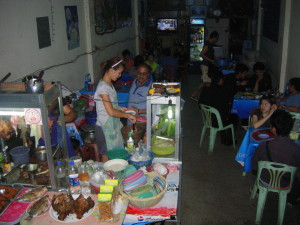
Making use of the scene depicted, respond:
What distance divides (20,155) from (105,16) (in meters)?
5.30

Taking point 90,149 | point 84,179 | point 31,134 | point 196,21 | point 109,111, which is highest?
point 196,21

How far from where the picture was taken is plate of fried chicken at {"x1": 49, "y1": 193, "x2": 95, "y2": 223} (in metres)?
2.48

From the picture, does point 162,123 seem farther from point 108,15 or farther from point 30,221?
point 108,15

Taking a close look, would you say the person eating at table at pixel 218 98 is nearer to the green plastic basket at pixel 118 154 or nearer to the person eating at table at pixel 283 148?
the person eating at table at pixel 283 148

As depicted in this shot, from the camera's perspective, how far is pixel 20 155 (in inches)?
127

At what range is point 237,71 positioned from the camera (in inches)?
273

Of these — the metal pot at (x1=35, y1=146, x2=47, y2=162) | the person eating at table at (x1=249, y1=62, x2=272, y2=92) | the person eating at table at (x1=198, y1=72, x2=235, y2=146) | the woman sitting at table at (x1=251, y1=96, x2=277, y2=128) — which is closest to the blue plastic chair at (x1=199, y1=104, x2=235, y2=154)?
the person eating at table at (x1=198, y1=72, x2=235, y2=146)

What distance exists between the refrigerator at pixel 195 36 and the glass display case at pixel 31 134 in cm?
984

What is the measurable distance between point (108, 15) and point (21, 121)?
553 cm

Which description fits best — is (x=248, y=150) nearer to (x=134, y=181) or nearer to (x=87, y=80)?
(x=134, y=181)

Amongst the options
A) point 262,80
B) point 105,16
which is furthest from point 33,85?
point 105,16

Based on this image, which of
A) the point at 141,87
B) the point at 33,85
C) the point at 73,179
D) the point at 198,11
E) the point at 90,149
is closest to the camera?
the point at 33,85

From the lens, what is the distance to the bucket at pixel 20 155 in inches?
127

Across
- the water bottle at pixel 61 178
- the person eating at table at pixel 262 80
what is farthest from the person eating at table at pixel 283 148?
the person eating at table at pixel 262 80
